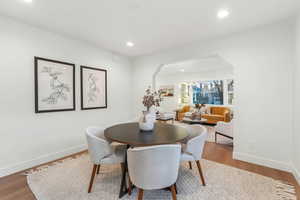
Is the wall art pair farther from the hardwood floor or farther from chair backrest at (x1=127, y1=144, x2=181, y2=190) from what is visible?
chair backrest at (x1=127, y1=144, x2=181, y2=190)

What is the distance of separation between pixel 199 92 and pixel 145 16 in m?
5.88

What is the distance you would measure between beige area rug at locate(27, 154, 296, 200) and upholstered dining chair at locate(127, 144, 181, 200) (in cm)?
53

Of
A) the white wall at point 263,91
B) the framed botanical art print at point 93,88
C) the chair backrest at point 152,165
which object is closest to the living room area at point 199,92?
the framed botanical art print at point 93,88

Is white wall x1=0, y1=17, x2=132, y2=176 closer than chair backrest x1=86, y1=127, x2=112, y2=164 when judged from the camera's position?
No

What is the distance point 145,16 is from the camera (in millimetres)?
2215

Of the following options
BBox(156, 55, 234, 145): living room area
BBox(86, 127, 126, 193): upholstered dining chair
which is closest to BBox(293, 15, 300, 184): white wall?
BBox(86, 127, 126, 193): upholstered dining chair

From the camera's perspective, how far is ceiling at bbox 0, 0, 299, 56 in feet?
6.30

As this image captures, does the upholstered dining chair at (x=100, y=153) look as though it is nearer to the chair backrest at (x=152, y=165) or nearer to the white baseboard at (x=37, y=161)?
the chair backrest at (x=152, y=165)

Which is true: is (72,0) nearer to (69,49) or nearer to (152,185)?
(69,49)

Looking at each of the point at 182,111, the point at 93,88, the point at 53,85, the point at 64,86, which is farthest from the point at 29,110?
the point at 182,111

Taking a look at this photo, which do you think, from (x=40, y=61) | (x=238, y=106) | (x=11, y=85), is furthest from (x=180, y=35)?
(x=11, y=85)

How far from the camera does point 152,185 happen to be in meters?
1.38

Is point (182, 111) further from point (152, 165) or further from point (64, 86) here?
point (152, 165)

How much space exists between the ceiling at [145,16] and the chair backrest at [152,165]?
184cm
